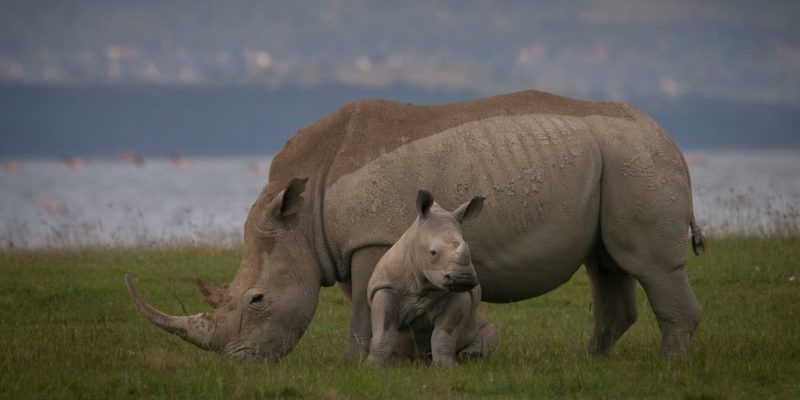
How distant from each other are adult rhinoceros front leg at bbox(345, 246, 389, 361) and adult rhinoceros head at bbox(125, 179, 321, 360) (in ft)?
1.14

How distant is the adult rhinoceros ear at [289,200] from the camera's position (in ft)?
39.7

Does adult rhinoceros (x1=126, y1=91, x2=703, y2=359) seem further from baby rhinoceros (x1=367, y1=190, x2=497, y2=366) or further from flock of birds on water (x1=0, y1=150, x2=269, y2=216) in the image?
flock of birds on water (x1=0, y1=150, x2=269, y2=216)

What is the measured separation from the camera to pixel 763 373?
11336mm

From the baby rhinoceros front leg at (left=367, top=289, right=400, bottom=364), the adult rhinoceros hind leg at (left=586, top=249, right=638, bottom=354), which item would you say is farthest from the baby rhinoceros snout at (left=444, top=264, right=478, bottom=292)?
the adult rhinoceros hind leg at (left=586, top=249, right=638, bottom=354)

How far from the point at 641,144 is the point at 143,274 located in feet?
24.4

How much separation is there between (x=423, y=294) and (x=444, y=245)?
0.61 m

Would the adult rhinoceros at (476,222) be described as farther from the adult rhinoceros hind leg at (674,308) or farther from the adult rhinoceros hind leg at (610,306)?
the adult rhinoceros hind leg at (610,306)

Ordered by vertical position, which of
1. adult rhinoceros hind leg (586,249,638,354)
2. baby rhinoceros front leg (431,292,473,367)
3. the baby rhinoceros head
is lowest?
adult rhinoceros hind leg (586,249,638,354)

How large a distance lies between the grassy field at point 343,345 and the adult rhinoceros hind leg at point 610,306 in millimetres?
222

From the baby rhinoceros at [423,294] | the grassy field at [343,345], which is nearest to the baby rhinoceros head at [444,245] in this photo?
the baby rhinoceros at [423,294]

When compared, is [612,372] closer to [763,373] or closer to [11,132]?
[763,373]

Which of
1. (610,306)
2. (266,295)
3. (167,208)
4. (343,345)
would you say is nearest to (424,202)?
(266,295)

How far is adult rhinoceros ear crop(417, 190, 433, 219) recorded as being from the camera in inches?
443

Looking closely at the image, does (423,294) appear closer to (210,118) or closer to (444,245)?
(444,245)
